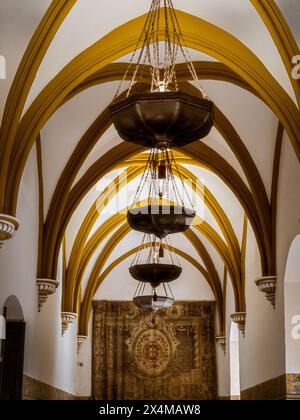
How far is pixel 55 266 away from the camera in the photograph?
12.3 m

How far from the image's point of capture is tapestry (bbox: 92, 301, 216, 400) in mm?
19062

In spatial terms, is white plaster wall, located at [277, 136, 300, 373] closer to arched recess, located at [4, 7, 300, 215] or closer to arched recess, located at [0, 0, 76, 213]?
arched recess, located at [4, 7, 300, 215]

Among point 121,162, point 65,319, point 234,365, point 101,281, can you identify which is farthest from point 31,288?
point 101,281

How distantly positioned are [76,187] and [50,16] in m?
4.99

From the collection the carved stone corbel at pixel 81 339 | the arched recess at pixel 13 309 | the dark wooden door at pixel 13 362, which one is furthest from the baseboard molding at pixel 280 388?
the carved stone corbel at pixel 81 339

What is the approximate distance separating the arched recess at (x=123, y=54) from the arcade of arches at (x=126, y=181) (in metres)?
0.02

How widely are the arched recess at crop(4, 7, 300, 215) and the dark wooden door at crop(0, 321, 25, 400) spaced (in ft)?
8.94

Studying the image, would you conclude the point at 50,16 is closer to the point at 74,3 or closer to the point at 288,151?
the point at 74,3

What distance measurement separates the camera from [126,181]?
1512cm

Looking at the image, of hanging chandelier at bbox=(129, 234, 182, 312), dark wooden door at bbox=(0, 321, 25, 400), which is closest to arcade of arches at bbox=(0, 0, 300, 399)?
dark wooden door at bbox=(0, 321, 25, 400)

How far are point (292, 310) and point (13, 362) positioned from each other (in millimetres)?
4093

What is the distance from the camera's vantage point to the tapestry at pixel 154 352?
19062 millimetres
